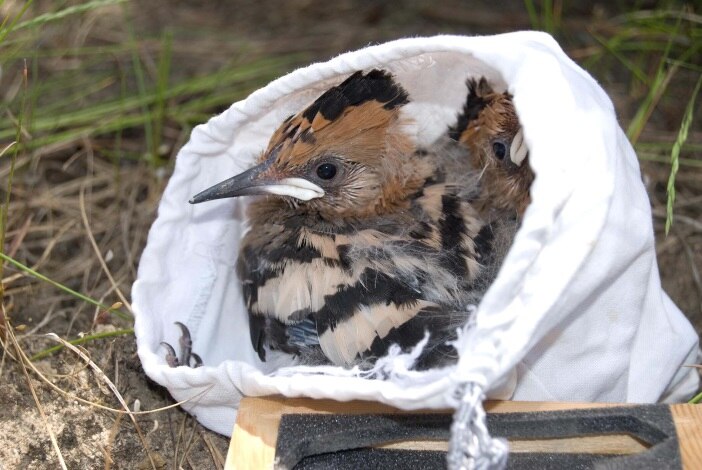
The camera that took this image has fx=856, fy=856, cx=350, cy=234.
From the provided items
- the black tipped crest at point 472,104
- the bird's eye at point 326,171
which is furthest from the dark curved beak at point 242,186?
the black tipped crest at point 472,104

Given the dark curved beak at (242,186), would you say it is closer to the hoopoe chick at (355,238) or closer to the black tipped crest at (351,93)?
the hoopoe chick at (355,238)

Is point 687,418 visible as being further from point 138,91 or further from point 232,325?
point 138,91

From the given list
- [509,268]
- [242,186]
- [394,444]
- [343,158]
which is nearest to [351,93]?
[343,158]

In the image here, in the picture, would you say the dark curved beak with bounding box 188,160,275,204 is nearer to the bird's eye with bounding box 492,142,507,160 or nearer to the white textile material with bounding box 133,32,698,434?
the white textile material with bounding box 133,32,698,434

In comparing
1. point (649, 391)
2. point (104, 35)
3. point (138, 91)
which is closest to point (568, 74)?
point (649, 391)

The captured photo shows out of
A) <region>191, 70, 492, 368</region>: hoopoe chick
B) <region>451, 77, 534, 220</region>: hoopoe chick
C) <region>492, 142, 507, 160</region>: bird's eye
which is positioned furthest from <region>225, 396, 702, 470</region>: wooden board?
<region>492, 142, 507, 160</region>: bird's eye

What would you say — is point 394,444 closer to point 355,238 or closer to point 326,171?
point 355,238
